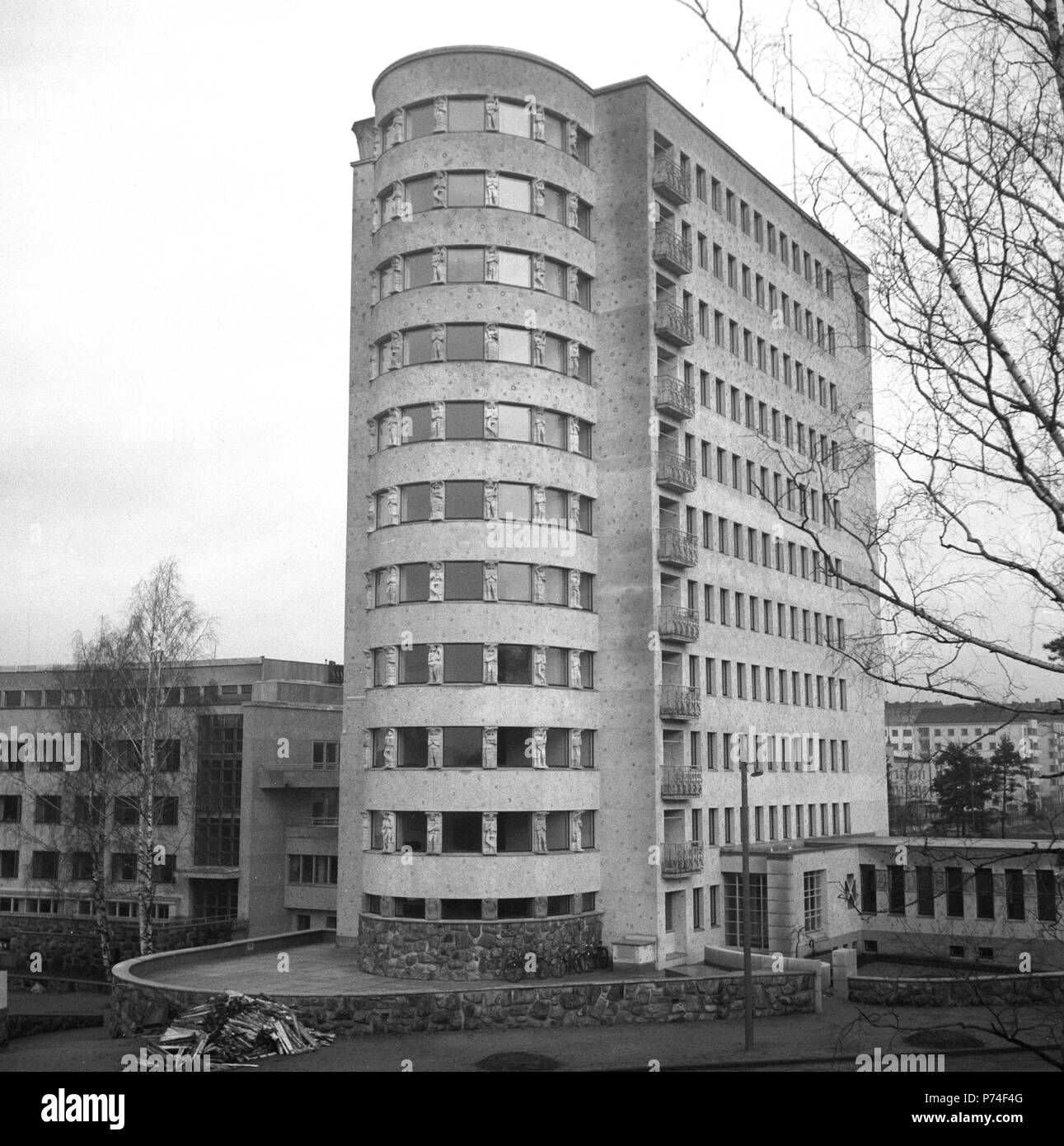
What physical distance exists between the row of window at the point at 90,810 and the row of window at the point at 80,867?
1.66 metres

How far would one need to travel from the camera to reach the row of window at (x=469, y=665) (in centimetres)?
4444

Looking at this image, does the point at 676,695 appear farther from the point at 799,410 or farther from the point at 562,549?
the point at 799,410

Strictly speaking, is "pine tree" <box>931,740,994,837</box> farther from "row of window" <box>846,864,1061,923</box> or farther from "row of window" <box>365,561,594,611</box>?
"row of window" <box>365,561,594,611</box>

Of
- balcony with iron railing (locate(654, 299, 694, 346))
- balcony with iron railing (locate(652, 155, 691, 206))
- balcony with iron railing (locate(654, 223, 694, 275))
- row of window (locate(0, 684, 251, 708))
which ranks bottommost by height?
row of window (locate(0, 684, 251, 708))

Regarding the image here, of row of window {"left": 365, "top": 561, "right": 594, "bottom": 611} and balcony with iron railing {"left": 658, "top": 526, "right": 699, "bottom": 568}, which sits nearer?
row of window {"left": 365, "top": 561, "right": 594, "bottom": 611}

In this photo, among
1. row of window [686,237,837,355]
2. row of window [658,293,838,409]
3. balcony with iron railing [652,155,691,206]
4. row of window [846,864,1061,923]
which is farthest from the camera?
row of window [686,237,837,355]

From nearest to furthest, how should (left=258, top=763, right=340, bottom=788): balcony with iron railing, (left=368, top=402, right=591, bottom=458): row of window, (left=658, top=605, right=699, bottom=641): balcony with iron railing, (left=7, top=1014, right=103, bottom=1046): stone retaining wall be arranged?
(left=7, top=1014, right=103, bottom=1046): stone retaining wall, (left=368, top=402, right=591, bottom=458): row of window, (left=658, top=605, right=699, bottom=641): balcony with iron railing, (left=258, top=763, right=340, bottom=788): balcony with iron railing

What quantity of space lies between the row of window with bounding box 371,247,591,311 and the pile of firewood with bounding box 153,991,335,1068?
86.0ft

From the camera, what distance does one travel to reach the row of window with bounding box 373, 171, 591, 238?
47.1 m

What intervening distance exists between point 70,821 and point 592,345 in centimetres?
3126

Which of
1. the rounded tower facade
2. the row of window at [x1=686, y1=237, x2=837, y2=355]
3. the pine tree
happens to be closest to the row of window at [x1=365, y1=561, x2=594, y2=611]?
the rounded tower facade

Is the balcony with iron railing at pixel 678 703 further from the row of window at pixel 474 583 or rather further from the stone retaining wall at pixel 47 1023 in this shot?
the stone retaining wall at pixel 47 1023

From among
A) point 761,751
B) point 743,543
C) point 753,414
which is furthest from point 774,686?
point 753,414

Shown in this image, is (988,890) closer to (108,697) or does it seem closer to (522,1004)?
(522,1004)
